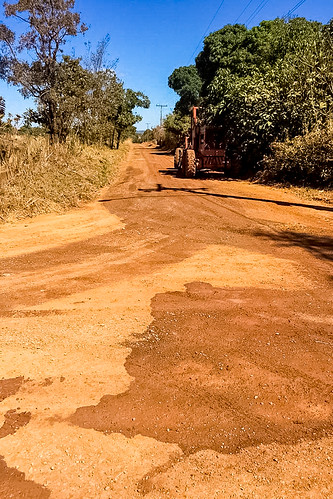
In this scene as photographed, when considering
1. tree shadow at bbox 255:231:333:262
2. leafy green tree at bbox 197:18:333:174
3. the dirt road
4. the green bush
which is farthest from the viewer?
leafy green tree at bbox 197:18:333:174

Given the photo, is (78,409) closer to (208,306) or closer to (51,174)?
(208,306)

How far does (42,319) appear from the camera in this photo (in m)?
3.60

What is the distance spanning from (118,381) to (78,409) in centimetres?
39

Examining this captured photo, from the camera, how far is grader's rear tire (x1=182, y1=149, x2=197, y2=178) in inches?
589

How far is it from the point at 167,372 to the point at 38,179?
28.9 ft

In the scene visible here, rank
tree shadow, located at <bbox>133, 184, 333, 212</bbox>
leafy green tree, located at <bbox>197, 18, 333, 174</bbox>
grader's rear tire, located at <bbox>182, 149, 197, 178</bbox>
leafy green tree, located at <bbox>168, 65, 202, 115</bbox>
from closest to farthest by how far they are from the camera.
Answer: tree shadow, located at <bbox>133, 184, 333, 212</bbox>
leafy green tree, located at <bbox>197, 18, 333, 174</bbox>
grader's rear tire, located at <bbox>182, 149, 197, 178</bbox>
leafy green tree, located at <bbox>168, 65, 202, 115</bbox>

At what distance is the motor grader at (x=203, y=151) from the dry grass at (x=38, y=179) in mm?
4463

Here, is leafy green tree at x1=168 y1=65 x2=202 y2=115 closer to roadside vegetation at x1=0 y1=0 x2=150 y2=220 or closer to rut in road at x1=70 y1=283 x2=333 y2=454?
roadside vegetation at x1=0 y1=0 x2=150 y2=220

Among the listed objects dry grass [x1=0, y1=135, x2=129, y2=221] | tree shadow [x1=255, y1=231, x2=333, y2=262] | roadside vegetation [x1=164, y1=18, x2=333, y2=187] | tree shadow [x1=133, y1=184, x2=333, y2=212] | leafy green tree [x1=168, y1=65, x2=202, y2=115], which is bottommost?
tree shadow [x1=255, y1=231, x2=333, y2=262]

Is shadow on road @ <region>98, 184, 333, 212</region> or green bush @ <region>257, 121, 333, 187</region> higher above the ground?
green bush @ <region>257, 121, 333, 187</region>

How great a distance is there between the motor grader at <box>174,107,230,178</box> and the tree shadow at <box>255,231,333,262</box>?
904cm

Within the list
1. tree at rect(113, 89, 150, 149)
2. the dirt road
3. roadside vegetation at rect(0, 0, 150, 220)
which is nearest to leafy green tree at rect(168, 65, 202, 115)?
tree at rect(113, 89, 150, 149)

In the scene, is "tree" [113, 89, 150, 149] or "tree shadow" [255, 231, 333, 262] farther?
"tree" [113, 89, 150, 149]

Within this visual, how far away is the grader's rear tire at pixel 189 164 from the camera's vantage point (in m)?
15.0
